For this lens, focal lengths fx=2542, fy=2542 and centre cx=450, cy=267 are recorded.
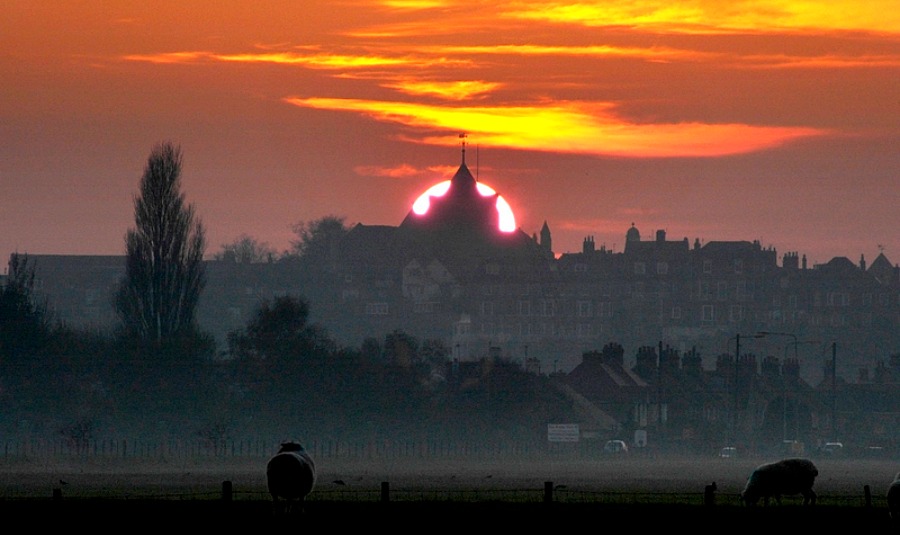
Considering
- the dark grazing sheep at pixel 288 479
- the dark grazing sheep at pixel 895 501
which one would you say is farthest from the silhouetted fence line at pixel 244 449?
the dark grazing sheep at pixel 895 501

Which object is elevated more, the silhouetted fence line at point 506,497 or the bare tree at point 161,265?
the bare tree at point 161,265

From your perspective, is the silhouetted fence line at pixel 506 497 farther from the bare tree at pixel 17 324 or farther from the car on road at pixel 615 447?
the car on road at pixel 615 447

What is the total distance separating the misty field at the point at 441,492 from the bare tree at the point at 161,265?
23457 mm

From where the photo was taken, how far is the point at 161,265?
121m

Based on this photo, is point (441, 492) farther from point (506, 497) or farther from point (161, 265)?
point (161, 265)

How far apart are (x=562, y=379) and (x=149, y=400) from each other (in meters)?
29.4

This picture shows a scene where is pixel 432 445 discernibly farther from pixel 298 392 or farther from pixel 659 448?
pixel 659 448

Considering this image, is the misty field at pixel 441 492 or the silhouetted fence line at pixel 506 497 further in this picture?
the silhouetted fence line at pixel 506 497

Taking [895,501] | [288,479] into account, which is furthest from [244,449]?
[895,501]

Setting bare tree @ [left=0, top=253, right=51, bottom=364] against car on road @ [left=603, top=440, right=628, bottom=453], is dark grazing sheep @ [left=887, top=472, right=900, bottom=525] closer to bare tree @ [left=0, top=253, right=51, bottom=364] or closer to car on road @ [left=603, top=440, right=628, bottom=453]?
bare tree @ [left=0, top=253, right=51, bottom=364]

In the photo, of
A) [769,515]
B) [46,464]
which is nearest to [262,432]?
[46,464]

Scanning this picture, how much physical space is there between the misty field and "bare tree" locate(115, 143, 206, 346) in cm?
2346

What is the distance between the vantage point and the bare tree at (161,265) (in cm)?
11844

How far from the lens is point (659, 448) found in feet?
393
